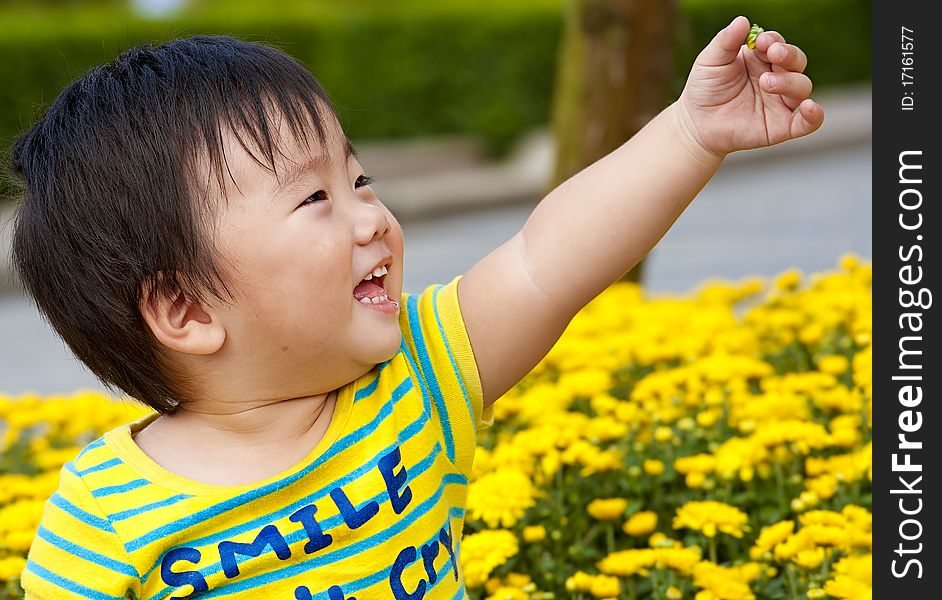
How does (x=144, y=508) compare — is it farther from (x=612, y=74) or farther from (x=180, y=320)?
(x=612, y=74)

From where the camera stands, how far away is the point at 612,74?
4.39 meters

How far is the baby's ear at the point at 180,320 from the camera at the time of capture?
1.57 metres

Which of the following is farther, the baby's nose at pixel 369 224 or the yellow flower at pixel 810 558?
the yellow flower at pixel 810 558

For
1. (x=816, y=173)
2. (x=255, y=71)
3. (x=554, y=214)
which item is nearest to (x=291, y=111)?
(x=255, y=71)

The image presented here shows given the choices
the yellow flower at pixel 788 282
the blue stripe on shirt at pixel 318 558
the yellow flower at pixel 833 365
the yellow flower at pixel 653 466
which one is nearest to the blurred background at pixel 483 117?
the yellow flower at pixel 788 282

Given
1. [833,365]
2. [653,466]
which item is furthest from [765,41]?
[833,365]

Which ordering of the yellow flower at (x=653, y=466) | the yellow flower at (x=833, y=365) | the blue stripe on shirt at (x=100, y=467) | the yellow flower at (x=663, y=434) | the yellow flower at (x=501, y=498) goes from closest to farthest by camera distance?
the blue stripe on shirt at (x=100, y=467) < the yellow flower at (x=501, y=498) < the yellow flower at (x=653, y=466) < the yellow flower at (x=663, y=434) < the yellow flower at (x=833, y=365)

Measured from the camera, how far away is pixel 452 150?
484 inches

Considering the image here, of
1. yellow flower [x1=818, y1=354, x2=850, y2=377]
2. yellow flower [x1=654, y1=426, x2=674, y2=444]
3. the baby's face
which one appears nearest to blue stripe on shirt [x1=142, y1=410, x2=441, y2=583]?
the baby's face

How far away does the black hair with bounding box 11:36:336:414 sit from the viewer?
154cm

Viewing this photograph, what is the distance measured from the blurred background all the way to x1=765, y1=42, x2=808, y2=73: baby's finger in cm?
580

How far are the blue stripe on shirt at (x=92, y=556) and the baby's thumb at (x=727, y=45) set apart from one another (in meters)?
0.91

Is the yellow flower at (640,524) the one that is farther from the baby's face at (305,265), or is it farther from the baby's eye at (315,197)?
the baby's eye at (315,197)

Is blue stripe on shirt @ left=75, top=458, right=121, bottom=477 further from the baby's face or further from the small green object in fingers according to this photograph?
the small green object in fingers
